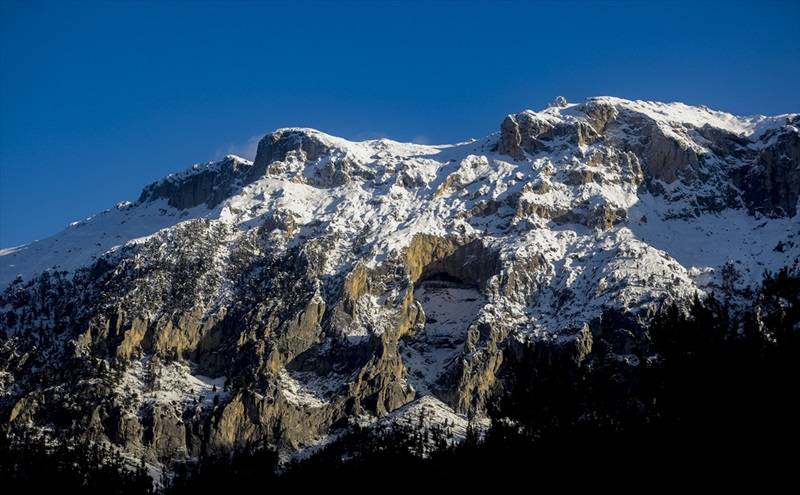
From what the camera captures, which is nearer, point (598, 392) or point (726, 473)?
point (726, 473)

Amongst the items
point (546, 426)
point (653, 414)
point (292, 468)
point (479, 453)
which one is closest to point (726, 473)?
point (653, 414)

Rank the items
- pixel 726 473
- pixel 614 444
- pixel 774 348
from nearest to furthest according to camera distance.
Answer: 1. pixel 726 473
2. pixel 774 348
3. pixel 614 444

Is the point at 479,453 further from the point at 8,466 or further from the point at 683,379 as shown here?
the point at 8,466

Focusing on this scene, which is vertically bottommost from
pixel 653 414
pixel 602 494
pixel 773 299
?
pixel 602 494

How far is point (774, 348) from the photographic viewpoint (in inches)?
4139

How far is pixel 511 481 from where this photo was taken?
128 metres

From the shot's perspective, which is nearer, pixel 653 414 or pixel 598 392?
pixel 653 414

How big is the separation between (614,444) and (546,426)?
10.0m

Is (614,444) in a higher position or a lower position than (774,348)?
lower

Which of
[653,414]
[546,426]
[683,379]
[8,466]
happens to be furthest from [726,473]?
[8,466]

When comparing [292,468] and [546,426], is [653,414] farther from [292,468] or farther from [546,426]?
[292,468]

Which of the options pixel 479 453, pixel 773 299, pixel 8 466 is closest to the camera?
pixel 773 299

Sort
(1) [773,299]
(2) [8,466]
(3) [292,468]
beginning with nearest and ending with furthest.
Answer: (1) [773,299] < (2) [8,466] < (3) [292,468]

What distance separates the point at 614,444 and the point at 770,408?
96.1 ft
